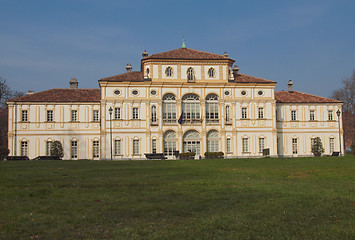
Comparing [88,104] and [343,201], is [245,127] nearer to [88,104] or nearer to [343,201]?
[88,104]

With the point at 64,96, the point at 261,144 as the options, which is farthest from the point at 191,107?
the point at 64,96

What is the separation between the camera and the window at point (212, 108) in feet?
170

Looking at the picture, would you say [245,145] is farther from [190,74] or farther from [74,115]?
[74,115]

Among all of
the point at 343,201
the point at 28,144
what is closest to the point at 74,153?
the point at 28,144

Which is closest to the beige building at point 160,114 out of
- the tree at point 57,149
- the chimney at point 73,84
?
the tree at point 57,149

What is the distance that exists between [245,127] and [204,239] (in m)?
46.1

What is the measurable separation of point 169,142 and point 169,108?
4.18 metres

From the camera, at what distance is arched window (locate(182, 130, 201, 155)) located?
51406 millimetres

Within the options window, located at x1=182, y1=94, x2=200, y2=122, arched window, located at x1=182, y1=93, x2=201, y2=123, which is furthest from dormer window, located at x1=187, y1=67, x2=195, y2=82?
window, located at x1=182, y1=94, x2=200, y2=122

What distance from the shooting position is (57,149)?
4978cm

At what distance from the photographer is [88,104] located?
174 feet

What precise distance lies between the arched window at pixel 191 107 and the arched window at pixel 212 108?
3.78ft

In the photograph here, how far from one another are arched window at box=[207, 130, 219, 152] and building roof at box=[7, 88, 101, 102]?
14.8 m

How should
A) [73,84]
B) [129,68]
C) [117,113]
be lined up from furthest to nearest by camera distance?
[129,68]
[73,84]
[117,113]
